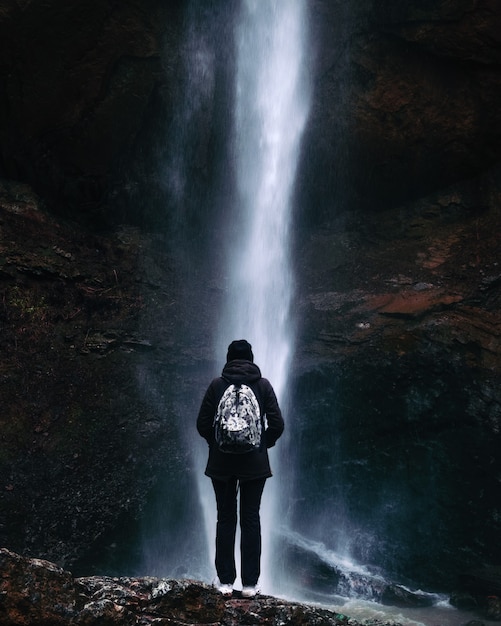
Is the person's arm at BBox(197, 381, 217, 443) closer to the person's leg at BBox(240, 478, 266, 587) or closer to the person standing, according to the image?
the person standing

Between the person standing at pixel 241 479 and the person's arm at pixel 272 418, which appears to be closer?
the person standing at pixel 241 479

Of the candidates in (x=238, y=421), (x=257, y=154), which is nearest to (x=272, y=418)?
(x=238, y=421)

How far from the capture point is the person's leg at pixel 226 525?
4.16 metres

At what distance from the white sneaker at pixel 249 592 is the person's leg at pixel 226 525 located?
18cm

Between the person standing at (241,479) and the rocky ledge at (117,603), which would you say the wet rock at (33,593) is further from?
the person standing at (241,479)

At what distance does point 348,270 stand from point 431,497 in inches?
166

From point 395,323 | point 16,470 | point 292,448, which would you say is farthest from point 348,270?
point 16,470

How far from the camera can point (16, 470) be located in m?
7.16

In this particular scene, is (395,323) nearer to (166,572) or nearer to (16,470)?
(166,572)

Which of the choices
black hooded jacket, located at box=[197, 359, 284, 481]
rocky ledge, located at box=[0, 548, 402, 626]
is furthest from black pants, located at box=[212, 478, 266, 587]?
rocky ledge, located at box=[0, 548, 402, 626]

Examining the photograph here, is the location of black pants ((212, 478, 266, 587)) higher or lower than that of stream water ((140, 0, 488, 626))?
lower

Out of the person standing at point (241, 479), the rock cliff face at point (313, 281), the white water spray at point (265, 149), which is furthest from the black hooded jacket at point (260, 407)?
the white water spray at point (265, 149)

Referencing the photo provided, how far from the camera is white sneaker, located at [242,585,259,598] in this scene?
396cm

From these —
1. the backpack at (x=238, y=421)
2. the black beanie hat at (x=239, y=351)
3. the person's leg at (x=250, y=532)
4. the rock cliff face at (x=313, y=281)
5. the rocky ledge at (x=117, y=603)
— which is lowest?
the rocky ledge at (x=117, y=603)
